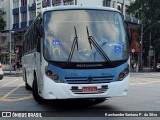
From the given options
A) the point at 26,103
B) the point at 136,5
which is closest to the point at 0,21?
the point at 136,5

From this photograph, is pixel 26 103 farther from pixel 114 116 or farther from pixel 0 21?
pixel 0 21

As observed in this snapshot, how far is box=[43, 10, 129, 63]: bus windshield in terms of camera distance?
35.3 ft

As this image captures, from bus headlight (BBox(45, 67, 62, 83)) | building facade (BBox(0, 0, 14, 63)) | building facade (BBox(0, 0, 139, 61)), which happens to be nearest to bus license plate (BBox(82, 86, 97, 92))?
bus headlight (BBox(45, 67, 62, 83))

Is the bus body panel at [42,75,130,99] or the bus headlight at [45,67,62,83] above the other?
the bus headlight at [45,67,62,83]

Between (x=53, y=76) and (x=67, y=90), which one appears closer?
(x=67, y=90)

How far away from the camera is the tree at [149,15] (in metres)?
54.6

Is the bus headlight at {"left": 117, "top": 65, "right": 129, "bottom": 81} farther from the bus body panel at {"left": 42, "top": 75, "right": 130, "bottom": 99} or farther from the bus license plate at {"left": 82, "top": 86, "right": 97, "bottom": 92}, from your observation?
the bus license plate at {"left": 82, "top": 86, "right": 97, "bottom": 92}

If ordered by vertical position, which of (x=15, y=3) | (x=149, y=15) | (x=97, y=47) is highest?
(x=15, y=3)

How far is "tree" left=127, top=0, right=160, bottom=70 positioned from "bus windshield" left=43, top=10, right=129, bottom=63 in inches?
1703

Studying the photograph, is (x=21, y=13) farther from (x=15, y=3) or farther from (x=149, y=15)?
(x=149, y=15)

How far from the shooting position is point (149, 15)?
185 feet

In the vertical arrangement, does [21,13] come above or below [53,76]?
above

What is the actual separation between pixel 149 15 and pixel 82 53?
154 ft

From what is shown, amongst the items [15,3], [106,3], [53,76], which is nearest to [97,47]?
[53,76]
